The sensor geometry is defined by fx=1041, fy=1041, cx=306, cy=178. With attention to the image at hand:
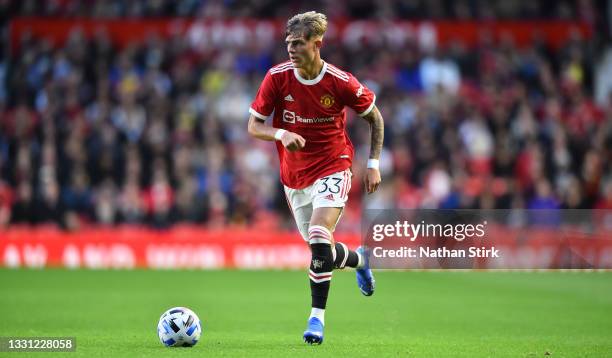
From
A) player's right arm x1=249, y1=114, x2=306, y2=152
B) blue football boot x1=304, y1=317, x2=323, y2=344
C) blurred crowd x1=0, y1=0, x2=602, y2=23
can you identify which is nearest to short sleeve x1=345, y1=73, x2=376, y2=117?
player's right arm x1=249, y1=114, x2=306, y2=152

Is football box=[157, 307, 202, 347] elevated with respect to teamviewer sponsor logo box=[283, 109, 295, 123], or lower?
lower

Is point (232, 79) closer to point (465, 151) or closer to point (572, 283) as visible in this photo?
point (465, 151)

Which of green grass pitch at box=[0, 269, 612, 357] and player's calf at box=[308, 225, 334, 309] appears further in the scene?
player's calf at box=[308, 225, 334, 309]

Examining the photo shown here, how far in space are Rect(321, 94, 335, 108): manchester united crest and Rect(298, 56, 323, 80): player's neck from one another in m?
0.20

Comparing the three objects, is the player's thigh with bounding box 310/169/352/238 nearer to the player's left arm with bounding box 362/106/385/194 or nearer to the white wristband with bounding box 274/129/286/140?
the player's left arm with bounding box 362/106/385/194

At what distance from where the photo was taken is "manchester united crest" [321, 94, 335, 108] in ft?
29.8

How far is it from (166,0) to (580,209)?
11.6 metres

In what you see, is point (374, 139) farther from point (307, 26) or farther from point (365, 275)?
point (365, 275)

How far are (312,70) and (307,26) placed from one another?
0.42 metres

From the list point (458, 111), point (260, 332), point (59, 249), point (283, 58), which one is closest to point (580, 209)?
point (458, 111)

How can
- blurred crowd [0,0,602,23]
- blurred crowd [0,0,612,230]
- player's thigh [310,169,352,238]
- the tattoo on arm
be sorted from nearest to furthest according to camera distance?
1. player's thigh [310,169,352,238]
2. the tattoo on arm
3. blurred crowd [0,0,612,230]
4. blurred crowd [0,0,602,23]

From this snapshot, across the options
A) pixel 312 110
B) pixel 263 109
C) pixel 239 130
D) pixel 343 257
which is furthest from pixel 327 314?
pixel 239 130

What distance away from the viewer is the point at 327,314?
1189 centimetres

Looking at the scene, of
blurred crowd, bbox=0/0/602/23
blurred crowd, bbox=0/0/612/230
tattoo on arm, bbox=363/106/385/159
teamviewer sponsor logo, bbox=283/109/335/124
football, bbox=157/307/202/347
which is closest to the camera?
football, bbox=157/307/202/347
